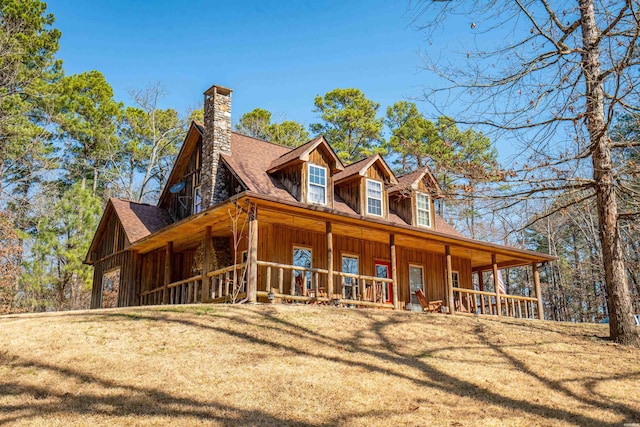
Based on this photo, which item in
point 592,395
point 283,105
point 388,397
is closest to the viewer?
point 388,397

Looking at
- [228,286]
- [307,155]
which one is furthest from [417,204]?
[228,286]

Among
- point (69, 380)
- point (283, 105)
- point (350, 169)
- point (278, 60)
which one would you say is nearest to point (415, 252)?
point (350, 169)

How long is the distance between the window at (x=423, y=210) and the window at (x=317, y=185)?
4883 millimetres

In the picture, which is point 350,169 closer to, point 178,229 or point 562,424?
point 178,229

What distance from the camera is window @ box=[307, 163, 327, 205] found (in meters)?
18.7

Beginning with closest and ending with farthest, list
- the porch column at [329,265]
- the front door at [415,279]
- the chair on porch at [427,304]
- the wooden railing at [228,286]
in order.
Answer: the wooden railing at [228,286] → the porch column at [329,265] → the chair on porch at [427,304] → the front door at [415,279]

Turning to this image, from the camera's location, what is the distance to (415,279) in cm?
2219

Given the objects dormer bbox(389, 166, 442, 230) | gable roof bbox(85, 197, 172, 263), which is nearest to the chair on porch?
dormer bbox(389, 166, 442, 230)

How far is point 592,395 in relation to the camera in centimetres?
884

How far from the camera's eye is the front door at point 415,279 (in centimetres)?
2181

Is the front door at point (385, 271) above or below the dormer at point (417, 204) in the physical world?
below

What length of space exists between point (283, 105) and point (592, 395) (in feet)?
108

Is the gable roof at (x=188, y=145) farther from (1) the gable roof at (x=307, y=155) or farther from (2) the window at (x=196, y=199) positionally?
→ (1) the gable roof at (x=307, y=155)

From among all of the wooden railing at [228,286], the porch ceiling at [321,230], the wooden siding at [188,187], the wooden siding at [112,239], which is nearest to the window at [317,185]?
the porch ceiling at [321,230]
